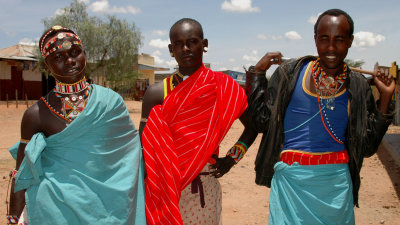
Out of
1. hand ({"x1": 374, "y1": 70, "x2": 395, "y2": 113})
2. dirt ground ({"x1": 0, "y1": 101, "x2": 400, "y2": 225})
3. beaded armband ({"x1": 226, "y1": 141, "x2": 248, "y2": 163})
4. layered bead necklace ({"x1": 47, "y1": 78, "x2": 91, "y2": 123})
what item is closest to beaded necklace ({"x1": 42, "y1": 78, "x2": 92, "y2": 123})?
layered bead necklace ({"x1": 47, "y1": 78, "x2": 91, "y2": 123})

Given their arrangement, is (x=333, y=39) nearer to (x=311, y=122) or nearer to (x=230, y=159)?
(x=311, y=122)

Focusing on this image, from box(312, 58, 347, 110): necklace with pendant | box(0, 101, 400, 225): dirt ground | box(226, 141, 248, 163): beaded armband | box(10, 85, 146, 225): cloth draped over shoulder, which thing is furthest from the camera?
box(0, 101, 400, 225): dirt ground

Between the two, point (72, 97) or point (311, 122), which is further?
point (311, 122)

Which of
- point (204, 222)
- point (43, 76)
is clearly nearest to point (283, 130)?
point (204, 222)

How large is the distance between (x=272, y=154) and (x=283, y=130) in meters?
0.18

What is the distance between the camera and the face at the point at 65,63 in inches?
86.3

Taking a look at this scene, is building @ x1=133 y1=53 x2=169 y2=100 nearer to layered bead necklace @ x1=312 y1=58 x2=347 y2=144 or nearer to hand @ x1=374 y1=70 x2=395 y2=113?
layered bead necklace @ x1=312 y1=58 x2=347 y2=144

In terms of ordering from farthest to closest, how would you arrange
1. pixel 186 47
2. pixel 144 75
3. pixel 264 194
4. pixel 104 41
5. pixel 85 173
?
pixel 144 75 < pixel 104 41 < pixel 264 194 < pixel 186 47 < pixel 85 173

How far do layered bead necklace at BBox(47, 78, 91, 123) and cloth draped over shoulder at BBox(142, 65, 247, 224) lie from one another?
0.44 meters

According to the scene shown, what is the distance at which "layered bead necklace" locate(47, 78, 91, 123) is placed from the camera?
2170 mm

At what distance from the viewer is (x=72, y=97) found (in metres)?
2.21

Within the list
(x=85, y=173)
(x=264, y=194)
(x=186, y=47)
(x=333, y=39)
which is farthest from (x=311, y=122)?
(x=264, y=194)

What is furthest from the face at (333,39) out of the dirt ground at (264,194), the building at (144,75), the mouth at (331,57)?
the building at (144,75)

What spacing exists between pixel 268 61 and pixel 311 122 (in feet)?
1.68
